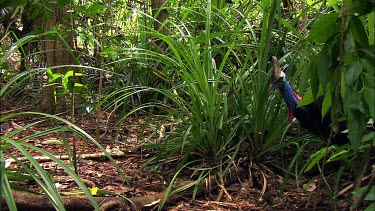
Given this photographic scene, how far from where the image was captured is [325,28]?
4.00ft

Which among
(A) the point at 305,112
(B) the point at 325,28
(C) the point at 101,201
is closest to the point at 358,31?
(B) the point at 325,28

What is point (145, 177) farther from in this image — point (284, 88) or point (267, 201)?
point (284, 88)

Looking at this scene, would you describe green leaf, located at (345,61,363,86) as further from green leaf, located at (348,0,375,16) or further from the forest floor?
the forest floor

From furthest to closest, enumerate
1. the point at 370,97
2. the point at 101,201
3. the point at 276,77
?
the point at 276,77 < the point at 101,201 < the point at 370,97

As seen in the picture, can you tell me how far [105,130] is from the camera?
350 cm

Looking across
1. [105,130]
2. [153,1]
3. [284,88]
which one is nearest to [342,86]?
[284,88]

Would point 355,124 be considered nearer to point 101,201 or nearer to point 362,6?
point 362,6

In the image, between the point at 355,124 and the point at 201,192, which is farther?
the point at 201,192

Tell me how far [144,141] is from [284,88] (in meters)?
1.23

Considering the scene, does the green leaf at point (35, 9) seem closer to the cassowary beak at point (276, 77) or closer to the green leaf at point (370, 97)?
the cassowary beak at point (276, 77)

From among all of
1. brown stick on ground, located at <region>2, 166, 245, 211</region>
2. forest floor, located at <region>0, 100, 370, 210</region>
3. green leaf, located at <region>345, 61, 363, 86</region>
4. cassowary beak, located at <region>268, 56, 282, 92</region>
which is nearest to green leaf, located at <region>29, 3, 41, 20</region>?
forest floor, located at <region>0, 100, 370, 210</region>

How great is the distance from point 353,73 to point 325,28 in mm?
177

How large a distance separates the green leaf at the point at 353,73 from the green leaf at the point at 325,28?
0.14 metres

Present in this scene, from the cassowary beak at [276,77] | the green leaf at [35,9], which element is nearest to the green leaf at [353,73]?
the cassowary beak at [276,77]
